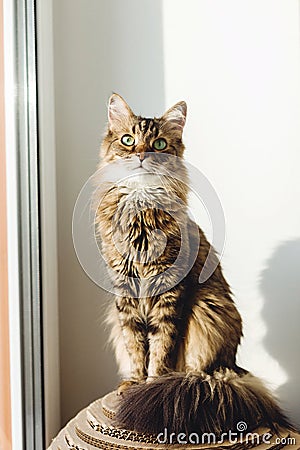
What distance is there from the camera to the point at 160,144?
5.71 feet

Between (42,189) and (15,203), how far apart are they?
6.2 inches

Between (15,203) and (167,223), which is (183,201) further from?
(15,203)

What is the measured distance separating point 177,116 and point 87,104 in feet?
1.06

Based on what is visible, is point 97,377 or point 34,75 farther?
point 97,377

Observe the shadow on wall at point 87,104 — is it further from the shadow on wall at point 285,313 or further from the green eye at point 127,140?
the shadow on wall at point 285,313

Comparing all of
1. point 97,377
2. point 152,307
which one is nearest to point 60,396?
point 97,377

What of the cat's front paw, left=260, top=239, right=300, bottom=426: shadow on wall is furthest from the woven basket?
left=260, top=239, right=300, bottom=426: shadow on wall

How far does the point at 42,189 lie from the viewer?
5.71 feet

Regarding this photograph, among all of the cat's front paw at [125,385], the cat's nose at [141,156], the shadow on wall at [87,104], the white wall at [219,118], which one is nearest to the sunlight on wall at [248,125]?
the white wall at [219,118]

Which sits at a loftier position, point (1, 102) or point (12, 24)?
point (12, 24)

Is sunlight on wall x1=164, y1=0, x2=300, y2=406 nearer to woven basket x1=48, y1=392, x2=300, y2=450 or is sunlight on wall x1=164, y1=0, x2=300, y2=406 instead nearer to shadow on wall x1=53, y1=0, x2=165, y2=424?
shadow on wall x1=53, y1=0, x2=165, y2=424

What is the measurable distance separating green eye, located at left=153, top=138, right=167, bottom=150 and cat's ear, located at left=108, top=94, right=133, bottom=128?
110mm

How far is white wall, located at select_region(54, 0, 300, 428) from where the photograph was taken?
1.86 metres

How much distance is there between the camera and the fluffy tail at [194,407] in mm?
1477
